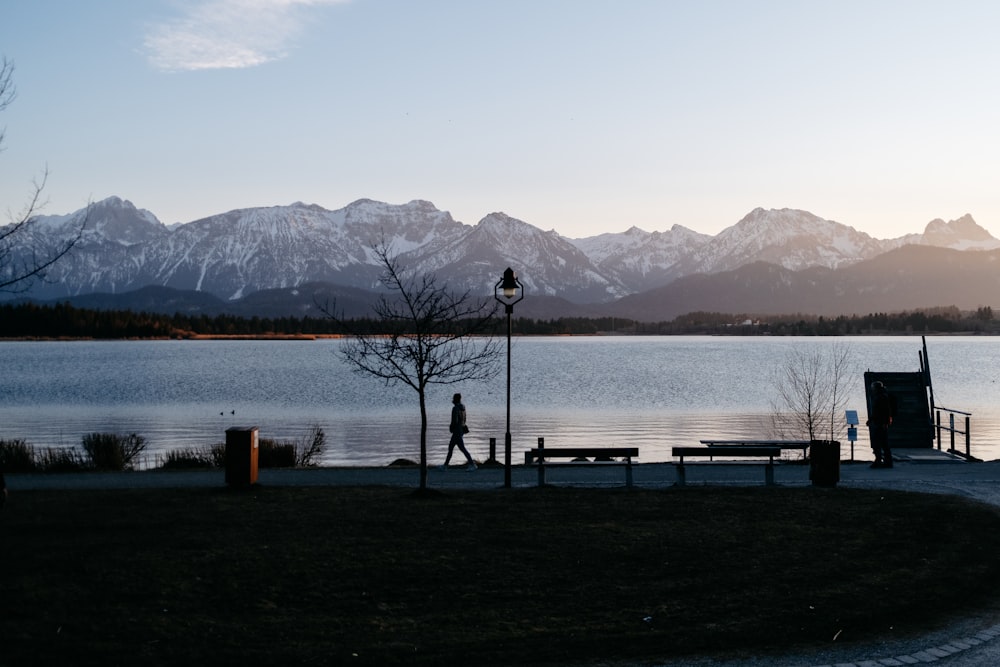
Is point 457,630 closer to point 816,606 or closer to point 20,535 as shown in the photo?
point 816,606

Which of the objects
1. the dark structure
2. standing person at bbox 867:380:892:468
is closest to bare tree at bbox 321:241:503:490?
standing person at bbox 867:380:892:468

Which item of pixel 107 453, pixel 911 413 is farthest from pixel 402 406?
pixel 911 413

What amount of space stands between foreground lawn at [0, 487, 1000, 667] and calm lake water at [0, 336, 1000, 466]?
18.1m

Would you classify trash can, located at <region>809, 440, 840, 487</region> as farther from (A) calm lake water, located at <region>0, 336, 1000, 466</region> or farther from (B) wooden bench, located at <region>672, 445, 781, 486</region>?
(A) calm lake water, located at <region>0, 336, 1000, 466</region>

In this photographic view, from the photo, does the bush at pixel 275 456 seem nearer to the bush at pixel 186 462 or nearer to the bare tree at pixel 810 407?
the bush at pixel 186 462

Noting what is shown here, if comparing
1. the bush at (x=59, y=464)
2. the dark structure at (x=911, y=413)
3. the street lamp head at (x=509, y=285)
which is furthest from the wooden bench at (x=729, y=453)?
the bush at (x=59, y=464)

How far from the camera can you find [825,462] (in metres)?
20.5

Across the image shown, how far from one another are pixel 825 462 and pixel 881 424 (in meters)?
5.15

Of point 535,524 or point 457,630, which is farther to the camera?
point 535,524

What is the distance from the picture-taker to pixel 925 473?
23.6 meters

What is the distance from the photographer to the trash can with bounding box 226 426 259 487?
64.6 ft

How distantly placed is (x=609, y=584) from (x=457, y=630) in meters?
2.54

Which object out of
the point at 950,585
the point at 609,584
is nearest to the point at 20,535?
the point at 609,584

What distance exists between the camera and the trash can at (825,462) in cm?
2042
